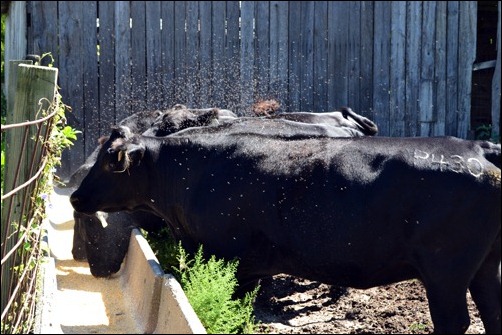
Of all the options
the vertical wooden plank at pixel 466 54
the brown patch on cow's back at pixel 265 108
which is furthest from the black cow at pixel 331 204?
the vertical wooden plank at pixel 466 54

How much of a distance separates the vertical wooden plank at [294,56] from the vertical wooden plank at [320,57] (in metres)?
0.25

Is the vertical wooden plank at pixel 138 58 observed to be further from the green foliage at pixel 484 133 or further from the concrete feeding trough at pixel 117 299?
the green foliage at pixel 484 133

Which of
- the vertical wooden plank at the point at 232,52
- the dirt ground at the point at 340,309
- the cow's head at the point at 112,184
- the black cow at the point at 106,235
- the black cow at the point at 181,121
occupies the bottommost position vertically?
the dirt ground at the point at 340,309

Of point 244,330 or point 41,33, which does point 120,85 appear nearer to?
point 41,33

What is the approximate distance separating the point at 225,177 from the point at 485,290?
2087 mm

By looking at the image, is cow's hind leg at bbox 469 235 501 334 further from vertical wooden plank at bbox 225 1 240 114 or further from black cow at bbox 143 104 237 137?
vertical wooden plank at bbox 225 1 240 114

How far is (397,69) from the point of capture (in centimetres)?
1362

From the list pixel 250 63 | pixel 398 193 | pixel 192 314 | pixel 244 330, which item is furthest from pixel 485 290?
Answer: pixel 250 63

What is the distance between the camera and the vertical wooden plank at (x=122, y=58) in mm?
12992

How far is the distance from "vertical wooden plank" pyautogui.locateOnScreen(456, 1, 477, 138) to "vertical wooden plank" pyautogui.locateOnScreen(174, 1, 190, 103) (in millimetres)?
4129

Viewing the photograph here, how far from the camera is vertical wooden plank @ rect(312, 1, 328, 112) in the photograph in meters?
13.5

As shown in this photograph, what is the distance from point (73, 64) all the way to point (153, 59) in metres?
1.13

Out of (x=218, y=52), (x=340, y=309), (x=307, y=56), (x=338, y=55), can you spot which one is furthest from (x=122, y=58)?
(x=340, y=309)

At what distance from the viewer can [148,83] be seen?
13102 millimetres
